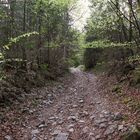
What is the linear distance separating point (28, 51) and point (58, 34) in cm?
649

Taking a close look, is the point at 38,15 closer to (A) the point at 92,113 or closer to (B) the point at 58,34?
(B) the point at 58,34

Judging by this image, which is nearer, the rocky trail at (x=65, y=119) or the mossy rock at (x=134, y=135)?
the mossy rock at (x=134, y=135)

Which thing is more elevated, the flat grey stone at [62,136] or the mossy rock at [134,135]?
the mossy rock at [134,135]

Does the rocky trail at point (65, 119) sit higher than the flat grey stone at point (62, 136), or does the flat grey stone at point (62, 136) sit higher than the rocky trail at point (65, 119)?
the rocky trail at point (65, 119)

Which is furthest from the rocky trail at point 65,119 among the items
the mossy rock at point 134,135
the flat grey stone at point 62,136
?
the mossy rock at point 134,135

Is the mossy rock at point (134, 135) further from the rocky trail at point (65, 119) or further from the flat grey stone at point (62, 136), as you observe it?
the flat grey stone at point (62, 136)

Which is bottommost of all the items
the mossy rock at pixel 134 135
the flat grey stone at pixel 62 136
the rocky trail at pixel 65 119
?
the flat grey stone at pixel 62 136

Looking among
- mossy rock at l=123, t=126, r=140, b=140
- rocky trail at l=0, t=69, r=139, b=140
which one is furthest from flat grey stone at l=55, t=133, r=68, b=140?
mossy rock at l=123, t=126, r=140, b=140

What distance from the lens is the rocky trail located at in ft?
26.4

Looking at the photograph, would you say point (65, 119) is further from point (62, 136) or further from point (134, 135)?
point (134, 135)

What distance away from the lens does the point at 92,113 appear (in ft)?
33.4

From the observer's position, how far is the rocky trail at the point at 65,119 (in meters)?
8.04

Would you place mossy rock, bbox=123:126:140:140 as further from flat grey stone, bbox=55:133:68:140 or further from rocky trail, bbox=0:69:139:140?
flat grey stone, bbox=55:133:68:140

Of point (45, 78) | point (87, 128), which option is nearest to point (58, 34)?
point (45, 78)
